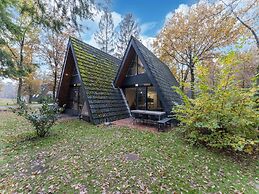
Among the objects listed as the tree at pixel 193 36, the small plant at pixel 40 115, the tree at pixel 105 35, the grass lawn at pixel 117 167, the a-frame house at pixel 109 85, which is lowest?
the grass lawn at pixel 117 167

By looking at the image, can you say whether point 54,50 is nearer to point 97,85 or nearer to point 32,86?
point 32,86

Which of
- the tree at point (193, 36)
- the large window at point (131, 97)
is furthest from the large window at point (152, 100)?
the tree at point (193, 36)

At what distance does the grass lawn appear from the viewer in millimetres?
2926

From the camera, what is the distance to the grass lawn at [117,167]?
2926mm

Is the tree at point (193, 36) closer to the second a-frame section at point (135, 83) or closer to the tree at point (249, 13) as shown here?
the tree at point (249, 13)

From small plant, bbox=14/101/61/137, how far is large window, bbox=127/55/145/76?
6.02 m

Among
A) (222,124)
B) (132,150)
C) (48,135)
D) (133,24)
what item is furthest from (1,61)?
(133,24)

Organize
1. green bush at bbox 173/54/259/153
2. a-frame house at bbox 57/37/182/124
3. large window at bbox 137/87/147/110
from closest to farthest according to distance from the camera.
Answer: green bush at bbox 173/54/259/153 < a-frame house at bbox 57/37/182/124 < large window at bbox 137/87/147/110

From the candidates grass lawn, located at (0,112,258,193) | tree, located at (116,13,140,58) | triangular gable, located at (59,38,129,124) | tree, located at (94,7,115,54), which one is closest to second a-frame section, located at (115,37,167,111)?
triangular gable, located at (59,38,129,124)

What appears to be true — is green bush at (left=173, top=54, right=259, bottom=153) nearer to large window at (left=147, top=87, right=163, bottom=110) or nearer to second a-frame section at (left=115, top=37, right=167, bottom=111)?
large window at (left=147, top=87, right=163, bottom=110)

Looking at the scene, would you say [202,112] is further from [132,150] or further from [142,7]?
Answer: [142,7]

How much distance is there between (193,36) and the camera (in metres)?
14.3

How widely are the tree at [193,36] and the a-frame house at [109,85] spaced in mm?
4692

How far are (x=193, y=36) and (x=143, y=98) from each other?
974cm
